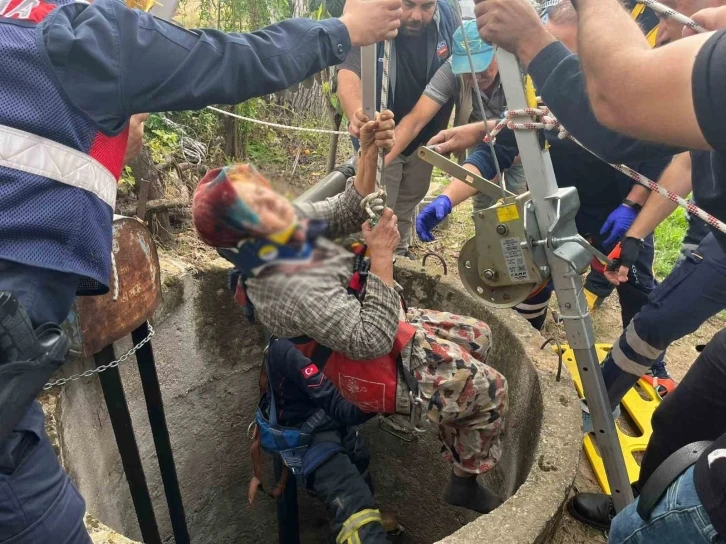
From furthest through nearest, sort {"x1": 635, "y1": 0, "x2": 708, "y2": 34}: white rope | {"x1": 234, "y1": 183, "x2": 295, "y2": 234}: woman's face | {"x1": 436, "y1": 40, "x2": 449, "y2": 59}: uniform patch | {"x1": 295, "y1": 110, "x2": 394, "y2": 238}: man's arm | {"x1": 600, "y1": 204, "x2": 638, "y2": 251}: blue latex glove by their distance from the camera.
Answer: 1. {"x1": 436, "y1": 40, "x2": 449, "y2": 59}: uniform patch
2. {"x1": 600, "y1": 204, "x2": 638, "y2": 251}: blue latex glove
3. {"x1": 295, "y1": 110, "x2": 394, "y2": 238}: man's arm
4. {"x1": 635, "y1": 0, "x2": 708, "y2": 34}: white rope
5. {"x1": 234, "y1": 183, "x2": 295, "y2": 234}: woman's face

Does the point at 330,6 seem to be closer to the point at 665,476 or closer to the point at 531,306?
the point at 531,306

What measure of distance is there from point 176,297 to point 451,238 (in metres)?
2.32

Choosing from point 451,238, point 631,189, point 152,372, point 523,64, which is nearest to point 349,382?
point 152,372

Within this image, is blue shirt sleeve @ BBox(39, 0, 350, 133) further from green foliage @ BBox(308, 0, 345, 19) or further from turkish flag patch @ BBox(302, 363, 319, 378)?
green foliage @ BBox(308, 0, 345, 19)

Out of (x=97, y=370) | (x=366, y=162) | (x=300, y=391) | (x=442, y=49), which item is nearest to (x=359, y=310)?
(x=366, y=162)

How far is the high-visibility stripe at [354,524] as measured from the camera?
1.77 m

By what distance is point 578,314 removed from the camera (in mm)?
1475

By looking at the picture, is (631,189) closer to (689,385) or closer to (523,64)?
(689,385)

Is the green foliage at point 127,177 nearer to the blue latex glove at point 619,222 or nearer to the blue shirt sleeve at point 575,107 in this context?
the blue shirt sleeve at point 575,107

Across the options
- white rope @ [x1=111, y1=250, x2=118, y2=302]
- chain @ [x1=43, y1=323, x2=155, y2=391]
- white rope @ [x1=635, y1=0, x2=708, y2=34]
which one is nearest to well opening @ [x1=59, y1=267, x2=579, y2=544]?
chain @ [x1=43, y1=323, x2=155, y2=391]

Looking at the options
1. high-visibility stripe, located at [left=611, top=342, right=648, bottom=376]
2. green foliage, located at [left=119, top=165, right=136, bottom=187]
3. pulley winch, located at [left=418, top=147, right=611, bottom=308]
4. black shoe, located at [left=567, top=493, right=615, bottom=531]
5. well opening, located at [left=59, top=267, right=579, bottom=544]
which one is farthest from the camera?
green foliage, located at [left=119, top=165, right=136, bottom=187]

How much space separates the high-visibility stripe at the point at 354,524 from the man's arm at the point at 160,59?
4.55 ft

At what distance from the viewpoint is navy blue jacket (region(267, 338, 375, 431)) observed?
190cm

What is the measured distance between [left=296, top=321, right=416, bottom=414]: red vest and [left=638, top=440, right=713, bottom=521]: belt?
80cm
